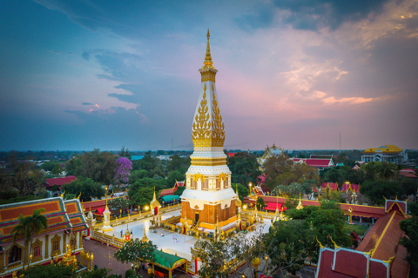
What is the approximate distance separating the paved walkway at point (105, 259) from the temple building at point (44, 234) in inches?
67.1

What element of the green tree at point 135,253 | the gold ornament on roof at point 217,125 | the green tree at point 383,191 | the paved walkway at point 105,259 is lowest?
the paved walkway at point 105,259

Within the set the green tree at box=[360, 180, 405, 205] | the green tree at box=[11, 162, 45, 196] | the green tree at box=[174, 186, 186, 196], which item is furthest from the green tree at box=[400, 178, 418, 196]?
the green tree at box=[11, 162, 45, 196]

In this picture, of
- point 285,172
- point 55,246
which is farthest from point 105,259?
point 285,172

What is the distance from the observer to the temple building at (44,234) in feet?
44.5

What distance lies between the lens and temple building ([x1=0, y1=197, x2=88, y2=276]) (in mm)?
13570

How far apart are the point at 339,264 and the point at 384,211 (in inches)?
721

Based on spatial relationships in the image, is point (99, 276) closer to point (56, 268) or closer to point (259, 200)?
point (56, 268)

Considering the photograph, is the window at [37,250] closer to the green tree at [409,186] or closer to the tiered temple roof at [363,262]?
the tiered temple roof at [363,262]

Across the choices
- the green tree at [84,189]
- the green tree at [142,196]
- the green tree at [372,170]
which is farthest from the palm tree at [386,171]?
the green tree at [84,189]

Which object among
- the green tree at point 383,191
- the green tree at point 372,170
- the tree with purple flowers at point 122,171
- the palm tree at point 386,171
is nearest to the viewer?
the green tree at point 383,191

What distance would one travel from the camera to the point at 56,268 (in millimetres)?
10328

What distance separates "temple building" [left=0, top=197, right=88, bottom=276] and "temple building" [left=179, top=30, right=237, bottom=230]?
10.3 meters

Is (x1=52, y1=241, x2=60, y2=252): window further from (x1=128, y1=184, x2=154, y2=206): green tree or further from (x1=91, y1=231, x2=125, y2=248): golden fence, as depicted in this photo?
(x1=128, y1=184, x2=154, y2=206): green tree

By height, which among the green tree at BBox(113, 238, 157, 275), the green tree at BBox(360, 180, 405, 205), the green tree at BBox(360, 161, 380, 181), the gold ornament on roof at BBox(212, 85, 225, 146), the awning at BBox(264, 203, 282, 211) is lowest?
the awning at BBox(264, 203, 282, 211)
